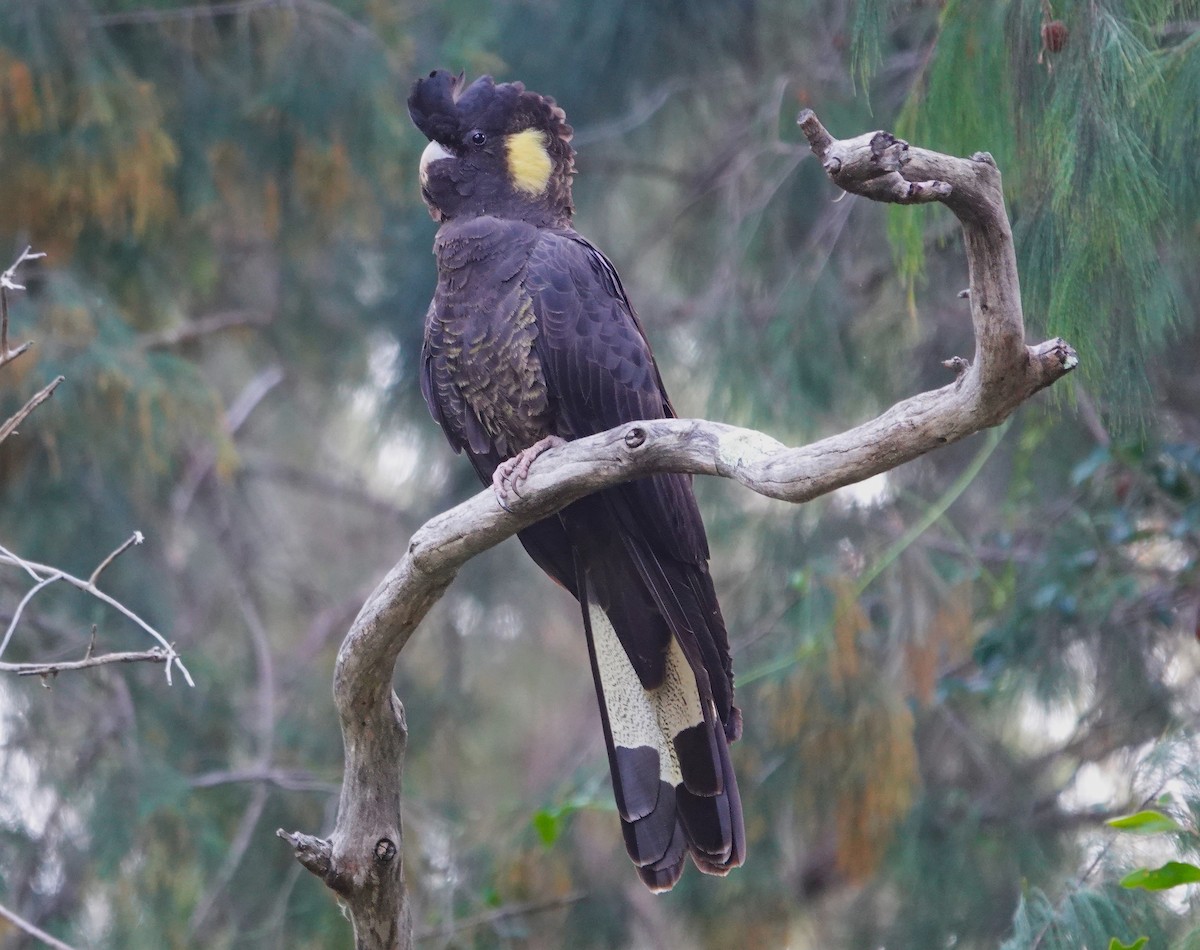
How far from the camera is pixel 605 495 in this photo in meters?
3.10

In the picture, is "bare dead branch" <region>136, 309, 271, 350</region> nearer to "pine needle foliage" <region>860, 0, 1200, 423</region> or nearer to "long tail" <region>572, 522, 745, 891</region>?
"long tail" <region>572, 522, 745, 891</region>

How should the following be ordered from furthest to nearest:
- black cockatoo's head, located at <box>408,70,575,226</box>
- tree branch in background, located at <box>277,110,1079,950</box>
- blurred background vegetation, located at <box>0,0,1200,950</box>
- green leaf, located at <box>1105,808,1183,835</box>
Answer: blurred background vegetation, located at <box>0,0,1200,950</box>, black cockatoo's head, located at <box>408,70,575,226</box>, green leaf, located at <box>1105,808,1183,835</box>, tree branch in background, located at <box>277,110,1079,950</box>

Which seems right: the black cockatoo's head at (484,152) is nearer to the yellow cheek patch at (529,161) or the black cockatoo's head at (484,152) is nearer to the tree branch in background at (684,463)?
the yellow cheek patch at (529,161)

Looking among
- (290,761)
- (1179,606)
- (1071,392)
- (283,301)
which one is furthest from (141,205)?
(1179,606)

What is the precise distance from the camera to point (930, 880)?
4613mm

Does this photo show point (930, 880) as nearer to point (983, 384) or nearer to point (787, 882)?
point (787, 882)

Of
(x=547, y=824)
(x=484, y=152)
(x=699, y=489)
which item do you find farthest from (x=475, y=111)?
(x=547, y=824)

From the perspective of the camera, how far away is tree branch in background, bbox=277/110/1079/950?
71.0 inches

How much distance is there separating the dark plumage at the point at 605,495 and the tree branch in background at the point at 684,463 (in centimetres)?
36

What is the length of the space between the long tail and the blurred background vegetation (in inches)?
34.8

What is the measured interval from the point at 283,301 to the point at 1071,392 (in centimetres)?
458

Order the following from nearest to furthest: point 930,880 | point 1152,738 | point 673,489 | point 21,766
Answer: point 673,489, point 1152,738, point 930,880, point 21,766

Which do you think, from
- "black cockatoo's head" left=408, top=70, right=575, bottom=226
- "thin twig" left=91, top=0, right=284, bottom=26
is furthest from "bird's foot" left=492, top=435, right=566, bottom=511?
"thin twig" left=91, top=0, right=284, bottom=26

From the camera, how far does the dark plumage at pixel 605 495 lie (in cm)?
304
